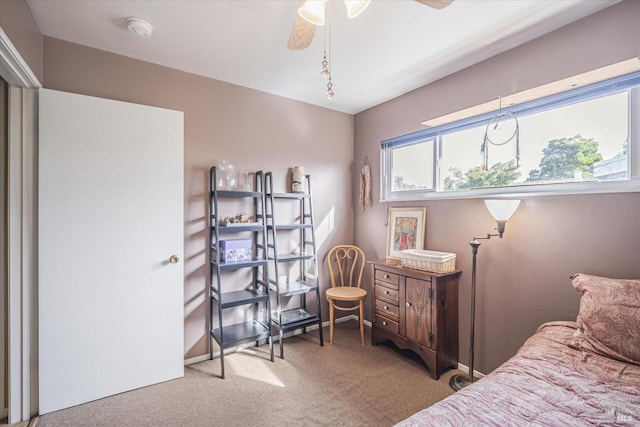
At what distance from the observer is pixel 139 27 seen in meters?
1.99

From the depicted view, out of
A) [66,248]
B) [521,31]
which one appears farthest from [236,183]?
[521,31]

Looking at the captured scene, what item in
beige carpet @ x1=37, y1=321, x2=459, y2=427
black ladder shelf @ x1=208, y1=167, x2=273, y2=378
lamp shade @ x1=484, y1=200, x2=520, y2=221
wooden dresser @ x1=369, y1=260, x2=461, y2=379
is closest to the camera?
beige carpet @ x1=37, y1=321, x2=459, y2=427

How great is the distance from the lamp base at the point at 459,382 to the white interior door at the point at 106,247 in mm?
2195

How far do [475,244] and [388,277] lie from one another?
88cm

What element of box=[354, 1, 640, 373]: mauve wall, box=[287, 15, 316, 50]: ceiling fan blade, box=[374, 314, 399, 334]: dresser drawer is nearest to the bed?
box=[354, 1, 640, 373]: mauve wall

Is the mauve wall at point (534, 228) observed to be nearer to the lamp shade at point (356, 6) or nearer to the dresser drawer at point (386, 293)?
the dresser drawer at point (386, 293)

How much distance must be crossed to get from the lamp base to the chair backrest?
133 cm

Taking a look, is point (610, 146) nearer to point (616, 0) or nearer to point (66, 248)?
point (616, 0)

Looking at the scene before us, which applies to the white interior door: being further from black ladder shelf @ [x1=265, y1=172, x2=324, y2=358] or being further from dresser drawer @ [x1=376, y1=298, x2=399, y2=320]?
dresser drawer @ [x1=376, y1=298, x2=399, y2=320]

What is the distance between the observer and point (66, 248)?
6.76 feet

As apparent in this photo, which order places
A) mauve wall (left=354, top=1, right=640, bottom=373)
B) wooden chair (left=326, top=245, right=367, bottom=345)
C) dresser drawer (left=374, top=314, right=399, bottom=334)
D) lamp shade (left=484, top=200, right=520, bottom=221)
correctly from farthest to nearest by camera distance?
wooden chair (left=326, top=245, right=367, bottom=345)
dresser drawer (left=374, top=314, right=399, bottom=334)
lamp shade (left=484, top=200, right=520, bottom=221)
mauve wall (left=354, top=1, right=640, bottom=373)

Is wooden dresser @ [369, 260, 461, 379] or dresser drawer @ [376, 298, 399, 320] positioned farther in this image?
dresser drawer @ [376, 298, 399, 320]

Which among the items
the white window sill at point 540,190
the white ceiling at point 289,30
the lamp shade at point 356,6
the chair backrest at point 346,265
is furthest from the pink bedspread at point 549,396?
the chair backrest at point 346,265

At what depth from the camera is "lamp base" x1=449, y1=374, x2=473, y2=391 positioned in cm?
227
